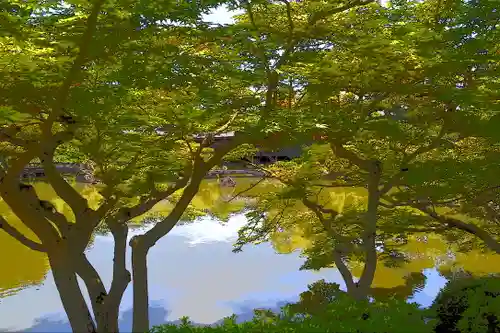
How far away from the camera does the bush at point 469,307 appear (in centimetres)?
619

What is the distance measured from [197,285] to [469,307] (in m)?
11.9

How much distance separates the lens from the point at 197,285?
16938 mm

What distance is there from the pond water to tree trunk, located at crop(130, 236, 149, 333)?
526 cm

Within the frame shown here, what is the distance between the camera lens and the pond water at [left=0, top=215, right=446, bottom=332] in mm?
14344

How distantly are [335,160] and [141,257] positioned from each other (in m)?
6.36

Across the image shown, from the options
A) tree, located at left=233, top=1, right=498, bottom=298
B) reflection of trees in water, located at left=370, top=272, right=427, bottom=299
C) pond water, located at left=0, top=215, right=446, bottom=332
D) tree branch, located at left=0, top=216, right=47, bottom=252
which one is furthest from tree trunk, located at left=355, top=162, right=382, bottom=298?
tree branch, located at left=0, top=216, right=47, bottom=252

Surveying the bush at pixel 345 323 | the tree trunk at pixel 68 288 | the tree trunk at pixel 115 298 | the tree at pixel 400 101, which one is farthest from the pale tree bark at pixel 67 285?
the tree at pixel 400 101

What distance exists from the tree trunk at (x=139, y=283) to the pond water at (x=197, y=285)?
17.3 feet

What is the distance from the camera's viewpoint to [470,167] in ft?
31.8

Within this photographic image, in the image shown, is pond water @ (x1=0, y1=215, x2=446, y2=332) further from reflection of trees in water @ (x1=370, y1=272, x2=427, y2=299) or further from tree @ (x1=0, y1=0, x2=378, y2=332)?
tree @ (x1=0, y1=0, x2=378, y2=332)

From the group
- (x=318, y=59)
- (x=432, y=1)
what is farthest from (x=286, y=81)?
(x=432, y=1)

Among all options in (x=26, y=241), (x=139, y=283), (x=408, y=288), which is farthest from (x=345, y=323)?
(x=408, y=288)

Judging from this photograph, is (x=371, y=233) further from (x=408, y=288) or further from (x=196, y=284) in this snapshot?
(x=196, y=284)

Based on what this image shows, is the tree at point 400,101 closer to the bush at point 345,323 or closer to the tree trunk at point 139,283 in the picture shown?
the bush at point 345,323
